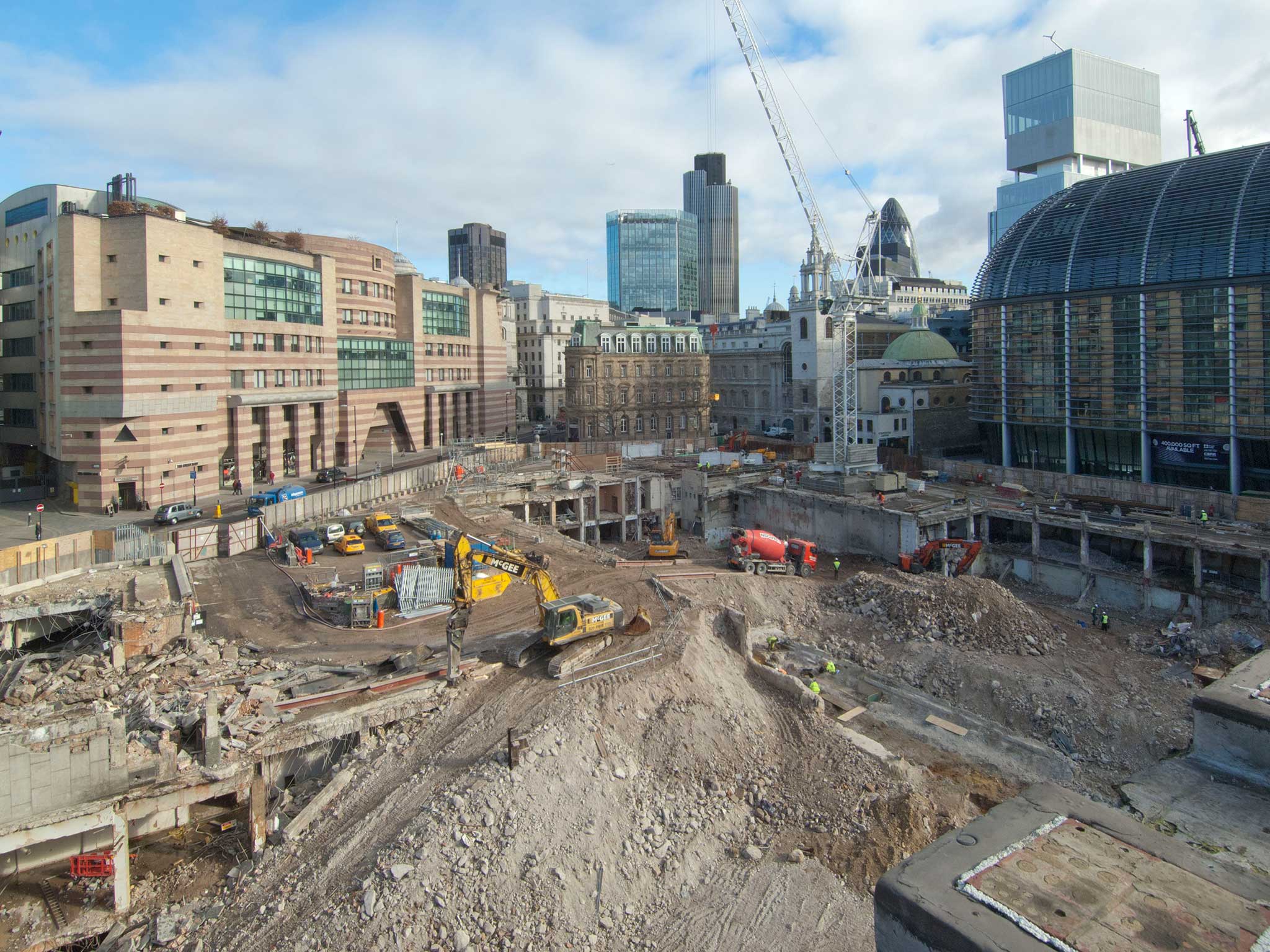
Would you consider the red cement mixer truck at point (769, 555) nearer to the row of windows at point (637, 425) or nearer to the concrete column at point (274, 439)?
the concrete column at point (274, 439)

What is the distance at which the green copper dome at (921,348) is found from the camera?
92000mm

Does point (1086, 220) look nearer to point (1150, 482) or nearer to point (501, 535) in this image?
point (1150, 482)

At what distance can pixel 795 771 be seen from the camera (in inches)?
966

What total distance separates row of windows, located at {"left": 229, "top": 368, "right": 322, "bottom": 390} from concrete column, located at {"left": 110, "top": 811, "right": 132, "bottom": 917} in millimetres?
37777

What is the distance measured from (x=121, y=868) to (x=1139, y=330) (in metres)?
69.8

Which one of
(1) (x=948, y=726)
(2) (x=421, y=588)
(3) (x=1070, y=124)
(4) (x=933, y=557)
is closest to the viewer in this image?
(1) (x=948, y=726)

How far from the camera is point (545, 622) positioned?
28500mm

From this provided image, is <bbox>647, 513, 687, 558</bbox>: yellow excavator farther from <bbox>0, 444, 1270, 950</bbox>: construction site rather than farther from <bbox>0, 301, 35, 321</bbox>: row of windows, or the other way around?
<bbox>0, 301, 35, 321</bbox>: row of windows

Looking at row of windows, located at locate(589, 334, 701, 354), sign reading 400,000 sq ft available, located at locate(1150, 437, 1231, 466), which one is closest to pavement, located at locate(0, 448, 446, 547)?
row of windows, located at locate(589, 334, 701, 354)

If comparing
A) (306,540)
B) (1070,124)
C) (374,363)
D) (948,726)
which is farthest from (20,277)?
(1070,124)

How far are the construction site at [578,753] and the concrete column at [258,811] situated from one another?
0.08m

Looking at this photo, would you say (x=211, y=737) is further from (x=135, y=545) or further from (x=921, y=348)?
(x=921, y=348)

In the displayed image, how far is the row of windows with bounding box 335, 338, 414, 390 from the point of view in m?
71.0

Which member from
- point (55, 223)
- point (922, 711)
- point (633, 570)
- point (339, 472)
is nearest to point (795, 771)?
point (922, 711)
